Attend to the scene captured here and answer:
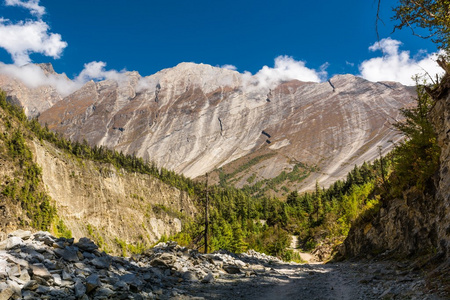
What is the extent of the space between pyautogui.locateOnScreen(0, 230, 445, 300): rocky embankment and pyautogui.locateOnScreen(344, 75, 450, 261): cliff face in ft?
7.00

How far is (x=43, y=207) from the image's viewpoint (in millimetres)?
65125

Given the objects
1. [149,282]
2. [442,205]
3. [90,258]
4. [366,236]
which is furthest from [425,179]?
[90,258]

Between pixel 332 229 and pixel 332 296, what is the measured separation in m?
58.3

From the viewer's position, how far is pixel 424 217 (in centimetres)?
1484

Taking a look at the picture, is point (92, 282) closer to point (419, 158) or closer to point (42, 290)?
point (42, 290)

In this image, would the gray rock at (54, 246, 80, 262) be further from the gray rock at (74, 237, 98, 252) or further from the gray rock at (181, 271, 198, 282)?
the gray rock at (181, 271, 198, 282)

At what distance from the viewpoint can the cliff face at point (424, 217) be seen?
11172mm

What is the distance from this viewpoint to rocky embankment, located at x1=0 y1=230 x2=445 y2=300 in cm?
765

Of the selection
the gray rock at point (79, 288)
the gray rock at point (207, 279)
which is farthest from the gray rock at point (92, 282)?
the gray rock at point (207, 279)

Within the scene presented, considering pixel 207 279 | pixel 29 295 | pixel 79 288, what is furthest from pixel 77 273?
pixel 207 279

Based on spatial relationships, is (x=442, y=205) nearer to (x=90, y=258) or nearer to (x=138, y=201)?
(x=90, y=258)

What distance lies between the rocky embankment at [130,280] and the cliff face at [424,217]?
7.00ft

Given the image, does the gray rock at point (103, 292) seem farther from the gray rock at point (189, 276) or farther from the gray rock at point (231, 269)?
the gray rock at point (231, 269)

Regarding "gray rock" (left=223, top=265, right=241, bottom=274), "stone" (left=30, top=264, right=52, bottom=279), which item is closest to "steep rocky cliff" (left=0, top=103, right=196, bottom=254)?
"gray rock" (left=223, top=265, right=241, bottom=274)
